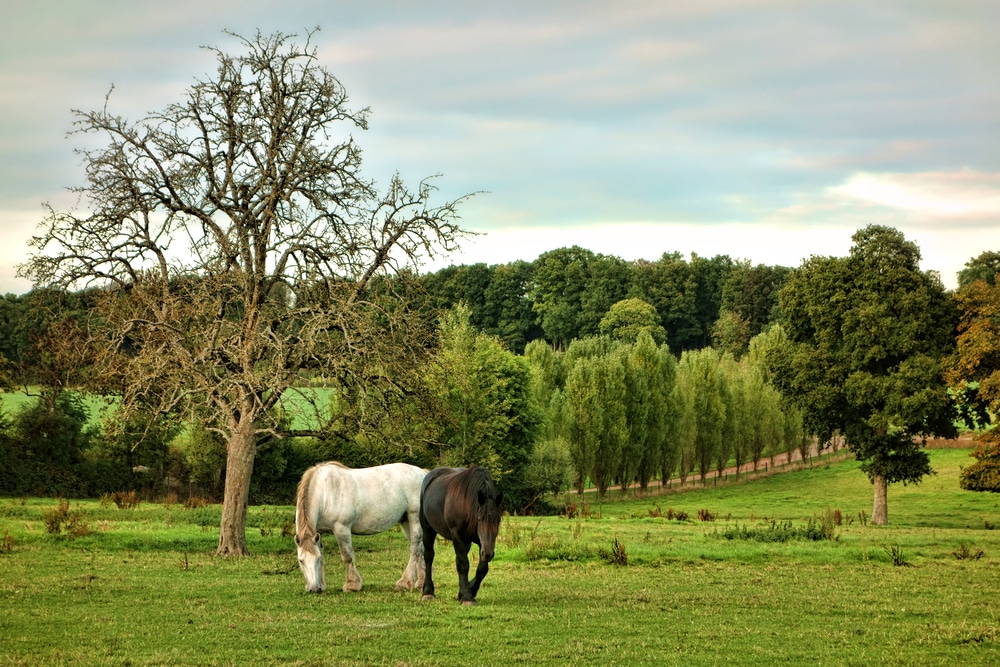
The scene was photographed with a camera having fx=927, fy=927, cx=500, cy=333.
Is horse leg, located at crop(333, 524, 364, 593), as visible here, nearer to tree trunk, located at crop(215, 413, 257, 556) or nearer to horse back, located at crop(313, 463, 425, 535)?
horse back, located at crop(313, 463, 425, 535)

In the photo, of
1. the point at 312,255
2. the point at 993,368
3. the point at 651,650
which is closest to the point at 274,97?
the point at 312,255

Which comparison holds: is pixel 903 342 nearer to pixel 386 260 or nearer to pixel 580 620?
pixel 386 260

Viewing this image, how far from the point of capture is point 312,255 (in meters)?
23.7

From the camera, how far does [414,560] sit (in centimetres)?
1634

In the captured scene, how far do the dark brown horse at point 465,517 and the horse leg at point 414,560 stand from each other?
41.7 inches

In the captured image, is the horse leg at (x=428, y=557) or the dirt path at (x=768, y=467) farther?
the dirt path at (x=768, y=467)

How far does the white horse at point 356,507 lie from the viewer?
16109 mm

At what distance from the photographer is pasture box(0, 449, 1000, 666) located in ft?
35.7

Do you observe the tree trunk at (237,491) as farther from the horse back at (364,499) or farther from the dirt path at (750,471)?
the dirt path at (750,471)

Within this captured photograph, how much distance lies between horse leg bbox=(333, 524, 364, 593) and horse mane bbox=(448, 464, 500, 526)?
2891 millimetres

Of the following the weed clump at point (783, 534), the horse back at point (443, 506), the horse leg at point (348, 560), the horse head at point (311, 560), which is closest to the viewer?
the horse back at point (443, 506)

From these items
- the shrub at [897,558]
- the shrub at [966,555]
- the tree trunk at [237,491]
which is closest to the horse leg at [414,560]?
the tree trunk at [237,491]

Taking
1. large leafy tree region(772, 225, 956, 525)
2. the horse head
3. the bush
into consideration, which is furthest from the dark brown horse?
large leafy tree region(772, 225, 956, 525)

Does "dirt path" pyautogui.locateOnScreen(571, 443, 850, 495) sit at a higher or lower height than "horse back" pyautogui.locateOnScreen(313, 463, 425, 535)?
lower
